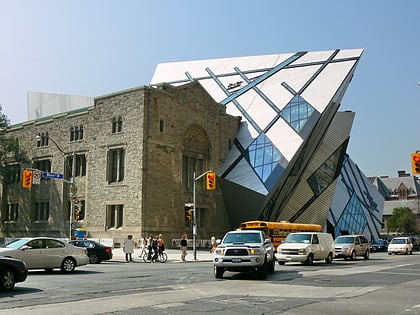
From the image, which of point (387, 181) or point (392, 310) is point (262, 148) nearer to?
point (392, 310)

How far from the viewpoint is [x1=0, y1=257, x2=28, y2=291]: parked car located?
13.3 m

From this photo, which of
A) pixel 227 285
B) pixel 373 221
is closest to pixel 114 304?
pixel 227 285

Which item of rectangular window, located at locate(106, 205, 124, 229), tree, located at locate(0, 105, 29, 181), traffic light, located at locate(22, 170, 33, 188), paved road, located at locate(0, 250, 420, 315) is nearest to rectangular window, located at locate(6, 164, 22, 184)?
tree, located at locate(0, 105, 29, 181)

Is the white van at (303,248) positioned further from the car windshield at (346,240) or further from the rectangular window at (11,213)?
the rectangular window at (11,213)

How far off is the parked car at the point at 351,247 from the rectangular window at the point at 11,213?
39.6m

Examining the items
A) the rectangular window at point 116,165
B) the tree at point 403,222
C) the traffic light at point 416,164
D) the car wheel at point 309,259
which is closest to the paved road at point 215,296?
the car wheel at point 309,259

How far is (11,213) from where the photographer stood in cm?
5891

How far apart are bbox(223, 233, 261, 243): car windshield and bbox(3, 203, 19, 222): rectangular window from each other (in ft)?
149

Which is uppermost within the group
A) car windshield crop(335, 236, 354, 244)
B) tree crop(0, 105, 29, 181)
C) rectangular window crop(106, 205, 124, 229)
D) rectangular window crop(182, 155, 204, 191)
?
tree crop(0, 105, 29, 181)

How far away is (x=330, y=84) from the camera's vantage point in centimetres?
5656

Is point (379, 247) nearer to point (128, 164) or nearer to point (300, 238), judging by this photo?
point (128, 164)

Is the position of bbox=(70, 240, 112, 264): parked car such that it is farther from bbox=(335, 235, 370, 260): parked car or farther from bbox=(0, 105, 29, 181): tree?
bbox=(0, 105, 29, 181): tree

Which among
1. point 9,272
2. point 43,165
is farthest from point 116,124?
point 9,272

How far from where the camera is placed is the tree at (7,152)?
57.2m
